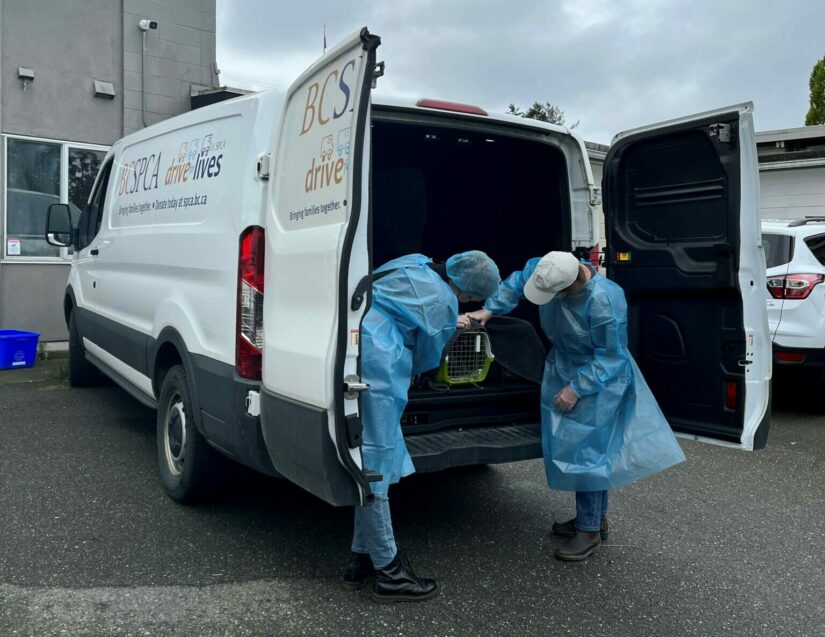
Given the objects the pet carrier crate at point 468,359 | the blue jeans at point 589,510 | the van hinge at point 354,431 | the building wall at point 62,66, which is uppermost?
the building wall at point 62,66

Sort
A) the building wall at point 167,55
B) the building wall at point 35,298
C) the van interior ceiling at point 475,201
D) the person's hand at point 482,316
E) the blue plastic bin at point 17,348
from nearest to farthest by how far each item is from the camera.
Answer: the person's hand at point 482,316 < the van interior ceiling at point 475,201 < the blue plastic bin at point 17,348 < the building wall at point 35,298 < the building wall at point 167,55

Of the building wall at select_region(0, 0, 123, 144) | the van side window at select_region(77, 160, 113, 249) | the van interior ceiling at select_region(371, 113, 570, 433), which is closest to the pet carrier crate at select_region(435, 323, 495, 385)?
the van interior ceiling at select_region(371, 113, 570, 433)

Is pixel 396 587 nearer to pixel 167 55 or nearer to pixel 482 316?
pixel 482 316

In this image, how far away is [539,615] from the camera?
3234 mm

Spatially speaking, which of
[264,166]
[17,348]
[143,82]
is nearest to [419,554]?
[264,166]

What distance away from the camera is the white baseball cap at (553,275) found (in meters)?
3.64

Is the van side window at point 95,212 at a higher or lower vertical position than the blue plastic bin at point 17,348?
higher

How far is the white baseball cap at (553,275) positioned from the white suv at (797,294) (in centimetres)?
375

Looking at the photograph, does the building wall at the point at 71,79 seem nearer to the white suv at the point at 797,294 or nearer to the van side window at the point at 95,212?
the van side window at the point at 95,212

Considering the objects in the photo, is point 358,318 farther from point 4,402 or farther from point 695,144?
point 4,402

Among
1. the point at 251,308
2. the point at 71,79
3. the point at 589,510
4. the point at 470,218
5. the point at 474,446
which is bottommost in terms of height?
the point at 589,510

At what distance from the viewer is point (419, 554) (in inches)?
151

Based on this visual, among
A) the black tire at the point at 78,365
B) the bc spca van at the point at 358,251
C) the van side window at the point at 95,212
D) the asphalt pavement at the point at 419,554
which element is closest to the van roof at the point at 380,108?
the bc spca van at the point at 358,251

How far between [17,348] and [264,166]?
626 centimetres
